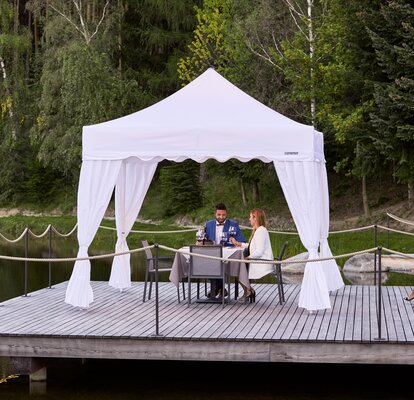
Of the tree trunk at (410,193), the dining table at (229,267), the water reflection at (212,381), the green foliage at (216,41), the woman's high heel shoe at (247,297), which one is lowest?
the water reflection at (212,381)

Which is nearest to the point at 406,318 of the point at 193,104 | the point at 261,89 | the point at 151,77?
the point at 193,104

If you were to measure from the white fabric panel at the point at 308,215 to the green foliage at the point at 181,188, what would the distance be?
81.5 ft

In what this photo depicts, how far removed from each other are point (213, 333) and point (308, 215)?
103 inches

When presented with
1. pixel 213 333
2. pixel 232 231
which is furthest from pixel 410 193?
pixel 213 333

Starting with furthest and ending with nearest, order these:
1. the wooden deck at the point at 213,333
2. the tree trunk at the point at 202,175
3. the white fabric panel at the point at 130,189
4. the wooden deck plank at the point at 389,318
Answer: the tree trunk at the point at 202,175 → the white fabric panel at the point at 130,189 → the wooden deck plank at the point at 389,318 → the wooden deck at the point at 213,333

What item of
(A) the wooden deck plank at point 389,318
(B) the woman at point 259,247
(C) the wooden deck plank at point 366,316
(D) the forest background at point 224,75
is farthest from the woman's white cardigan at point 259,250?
(D) the forest background at point 224,75

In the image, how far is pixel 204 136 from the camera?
14.3 m

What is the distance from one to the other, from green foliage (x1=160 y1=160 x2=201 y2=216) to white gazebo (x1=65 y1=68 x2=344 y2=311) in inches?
939

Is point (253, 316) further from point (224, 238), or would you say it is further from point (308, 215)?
point (224, 238)

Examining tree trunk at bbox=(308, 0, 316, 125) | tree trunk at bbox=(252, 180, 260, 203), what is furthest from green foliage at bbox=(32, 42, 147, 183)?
tree trunk at bbox=(308, 0, 316, 125)

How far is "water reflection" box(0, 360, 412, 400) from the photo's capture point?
12.2 m

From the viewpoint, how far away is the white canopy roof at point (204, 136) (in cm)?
1408

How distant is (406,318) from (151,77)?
32.6 m

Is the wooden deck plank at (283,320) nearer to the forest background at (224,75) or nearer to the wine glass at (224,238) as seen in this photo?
the wine glass at (224,238)
